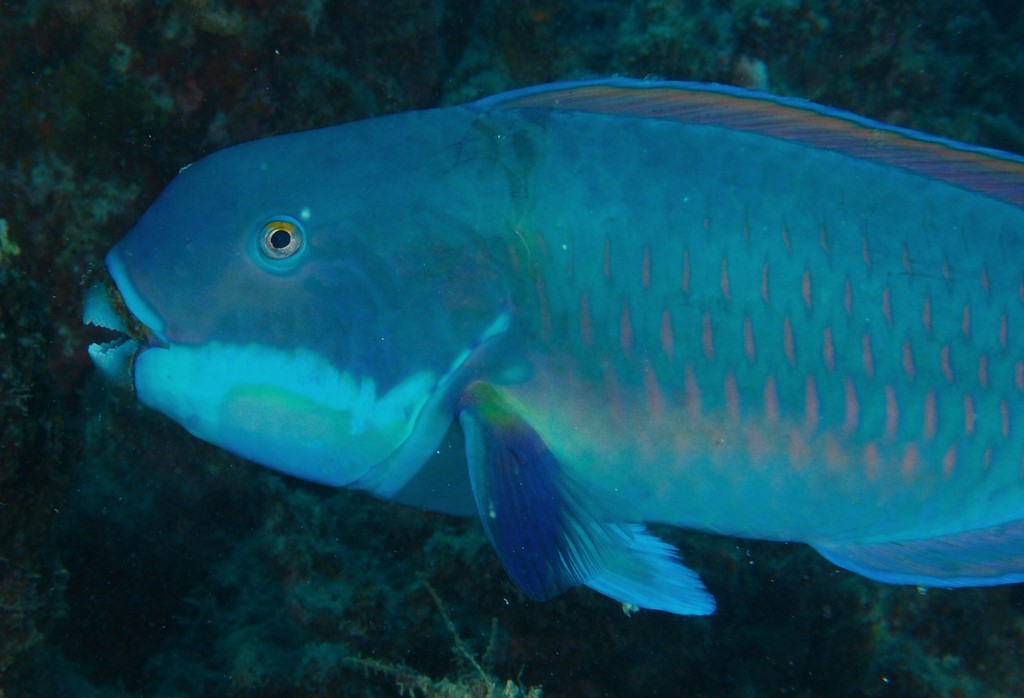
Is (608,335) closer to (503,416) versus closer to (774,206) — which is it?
(503,416)

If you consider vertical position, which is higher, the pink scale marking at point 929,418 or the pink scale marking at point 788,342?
the pink scale marking at point 788,342

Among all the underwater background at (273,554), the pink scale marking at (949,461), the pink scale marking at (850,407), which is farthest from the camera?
the underwater background at (273,554)

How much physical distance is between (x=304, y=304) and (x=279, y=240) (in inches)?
8.2

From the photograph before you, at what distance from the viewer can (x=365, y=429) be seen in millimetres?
2074

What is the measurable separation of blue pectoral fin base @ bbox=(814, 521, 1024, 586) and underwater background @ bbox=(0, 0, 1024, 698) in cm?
125

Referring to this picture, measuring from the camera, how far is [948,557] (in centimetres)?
259

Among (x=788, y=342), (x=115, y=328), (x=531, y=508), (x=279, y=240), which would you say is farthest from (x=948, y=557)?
(x=115, y=328)

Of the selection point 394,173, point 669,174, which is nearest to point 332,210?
point 394,173

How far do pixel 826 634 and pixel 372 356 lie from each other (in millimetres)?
3111

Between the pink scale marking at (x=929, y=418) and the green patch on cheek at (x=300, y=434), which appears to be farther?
the pink scale marking at (x=929, y=418)

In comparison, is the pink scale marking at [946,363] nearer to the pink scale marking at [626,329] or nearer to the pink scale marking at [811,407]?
the pink scale marking at [811,407]

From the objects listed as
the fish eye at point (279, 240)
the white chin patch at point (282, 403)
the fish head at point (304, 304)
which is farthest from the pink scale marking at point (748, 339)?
the fish eye at point (279, 240)

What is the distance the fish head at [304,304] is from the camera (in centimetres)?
198

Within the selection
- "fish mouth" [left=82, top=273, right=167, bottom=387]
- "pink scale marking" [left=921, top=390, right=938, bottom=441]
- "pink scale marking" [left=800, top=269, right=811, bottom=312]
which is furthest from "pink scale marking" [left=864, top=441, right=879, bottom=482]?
"fish mouth" [left=82, top=273, right=167, bottom=387]
